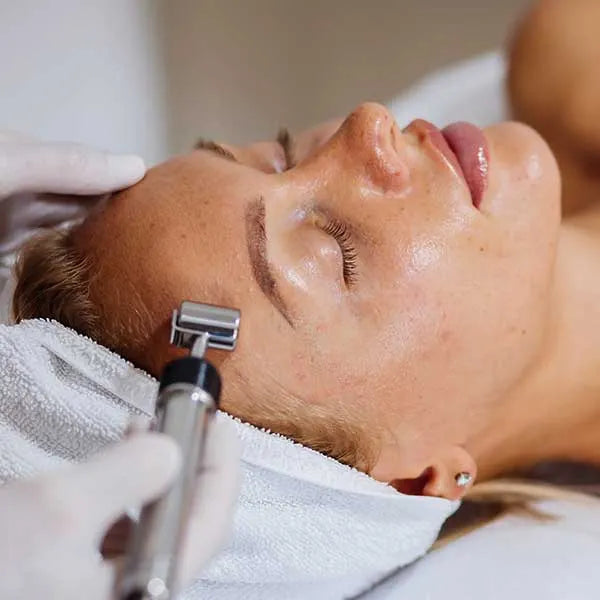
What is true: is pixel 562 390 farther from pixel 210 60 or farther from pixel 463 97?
pixel 210 60

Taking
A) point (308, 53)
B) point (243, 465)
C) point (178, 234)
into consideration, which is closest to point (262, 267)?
point (178, 234)

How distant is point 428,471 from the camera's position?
1091 millimetres

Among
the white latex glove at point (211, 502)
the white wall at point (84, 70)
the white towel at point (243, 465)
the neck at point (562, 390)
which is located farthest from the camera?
the white wall at point (84, 70)

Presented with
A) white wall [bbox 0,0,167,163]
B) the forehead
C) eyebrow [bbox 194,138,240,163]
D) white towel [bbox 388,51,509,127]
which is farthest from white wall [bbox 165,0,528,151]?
the forehead

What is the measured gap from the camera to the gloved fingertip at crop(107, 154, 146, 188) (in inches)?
41.8

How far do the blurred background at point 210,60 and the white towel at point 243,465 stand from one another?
73cm

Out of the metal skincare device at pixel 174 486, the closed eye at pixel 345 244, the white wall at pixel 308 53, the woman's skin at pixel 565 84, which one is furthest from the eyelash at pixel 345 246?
the white wall at pixel 308 53

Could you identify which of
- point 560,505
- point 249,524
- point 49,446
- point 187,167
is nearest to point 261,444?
point 249,524

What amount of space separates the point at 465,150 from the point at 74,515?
641 mm

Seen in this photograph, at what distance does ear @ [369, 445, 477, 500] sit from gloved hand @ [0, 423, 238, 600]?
0.39m

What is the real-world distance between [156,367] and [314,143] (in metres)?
0.37

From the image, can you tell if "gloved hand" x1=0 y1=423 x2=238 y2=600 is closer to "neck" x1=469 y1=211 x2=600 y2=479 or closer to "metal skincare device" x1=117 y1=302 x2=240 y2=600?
"metal skincare device" x1=117 y1=302 x2=240 y2=600

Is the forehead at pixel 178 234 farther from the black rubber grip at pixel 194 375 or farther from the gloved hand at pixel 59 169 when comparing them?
the black rubber grip at pixel 194 375

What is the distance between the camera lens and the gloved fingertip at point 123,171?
1062 mm
